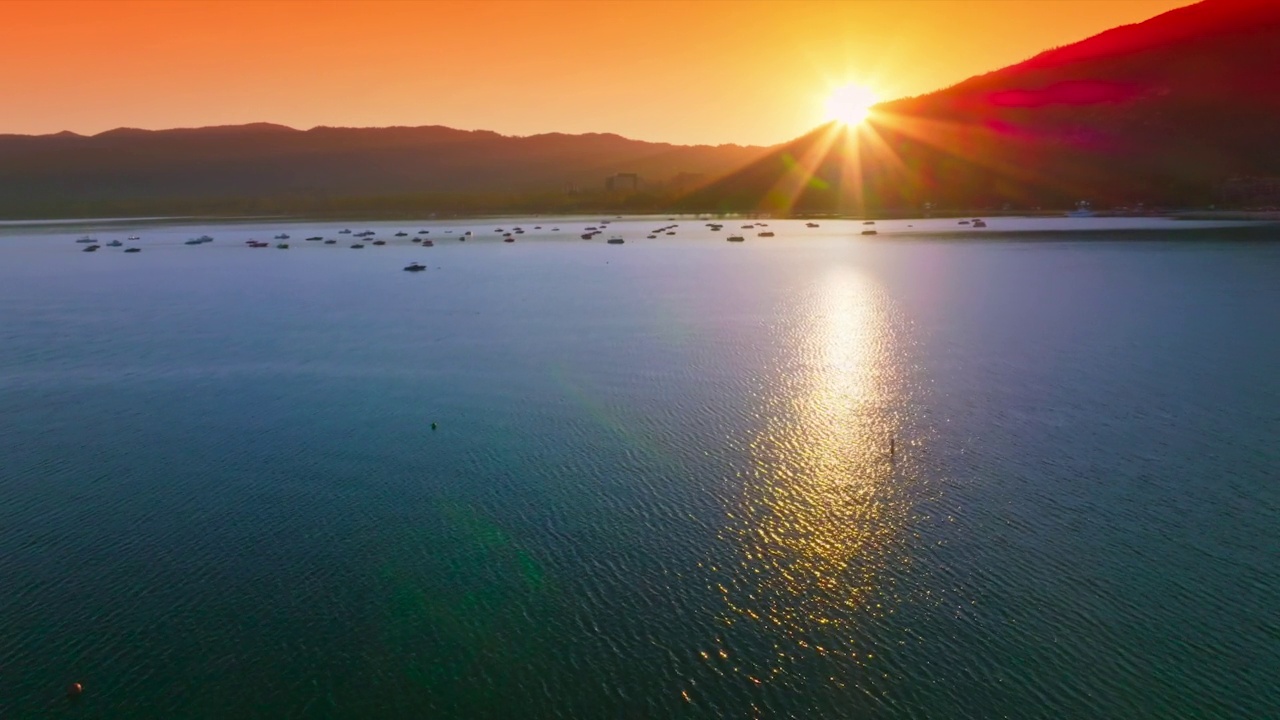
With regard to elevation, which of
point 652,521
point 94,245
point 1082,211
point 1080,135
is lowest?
point 94,245

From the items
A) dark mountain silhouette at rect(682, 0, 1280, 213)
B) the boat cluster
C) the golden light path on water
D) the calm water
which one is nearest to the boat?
dark mountain silhouette at rect(682, 0, 1280, 213)

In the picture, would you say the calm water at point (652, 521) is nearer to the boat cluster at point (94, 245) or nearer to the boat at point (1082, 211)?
the boat cluster at point (94, 245)

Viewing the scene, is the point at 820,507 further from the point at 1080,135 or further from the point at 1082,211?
the point at 1080,135

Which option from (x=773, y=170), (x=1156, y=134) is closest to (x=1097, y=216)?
(x=1156, y=134)

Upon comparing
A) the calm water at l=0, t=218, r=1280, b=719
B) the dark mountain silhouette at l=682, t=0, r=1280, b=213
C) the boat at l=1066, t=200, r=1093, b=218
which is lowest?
the calm water at l=0, t=218, r=1280, b=719

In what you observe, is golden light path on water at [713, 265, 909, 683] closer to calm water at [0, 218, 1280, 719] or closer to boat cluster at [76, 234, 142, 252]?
calm water at [0, 218, 1280, 719]

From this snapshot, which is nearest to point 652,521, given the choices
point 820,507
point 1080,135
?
point 820,507

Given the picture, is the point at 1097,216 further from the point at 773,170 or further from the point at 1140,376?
the point at 1140,376
